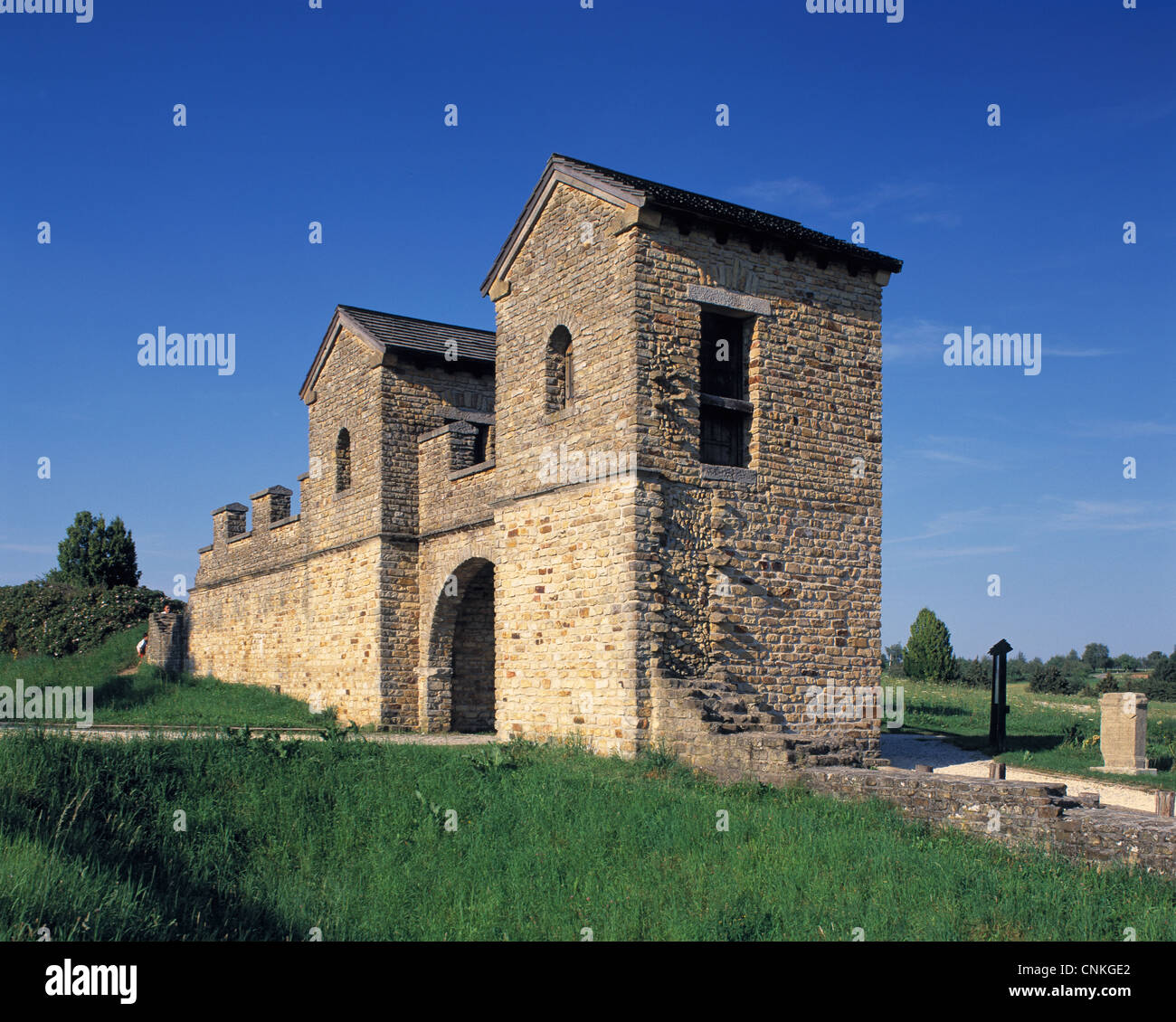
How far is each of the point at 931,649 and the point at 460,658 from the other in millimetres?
27887

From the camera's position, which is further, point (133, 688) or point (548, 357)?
point (133, 688)

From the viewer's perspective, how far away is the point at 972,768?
48.1 feet

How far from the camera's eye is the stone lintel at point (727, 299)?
13320 mm

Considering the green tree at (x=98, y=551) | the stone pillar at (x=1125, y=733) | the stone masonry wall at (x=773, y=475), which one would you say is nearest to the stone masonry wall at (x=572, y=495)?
the stone masonry wall at (x=773, y=475)

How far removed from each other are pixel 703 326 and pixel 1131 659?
77679 mm

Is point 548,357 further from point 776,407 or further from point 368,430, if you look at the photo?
point 368,430

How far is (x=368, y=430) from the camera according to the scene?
62.7ft

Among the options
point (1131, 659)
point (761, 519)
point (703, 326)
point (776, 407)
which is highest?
point (703, 326)

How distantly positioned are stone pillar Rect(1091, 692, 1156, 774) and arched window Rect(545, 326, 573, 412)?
893 cm

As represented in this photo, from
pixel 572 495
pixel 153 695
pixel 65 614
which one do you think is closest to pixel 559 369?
pixel 572 495

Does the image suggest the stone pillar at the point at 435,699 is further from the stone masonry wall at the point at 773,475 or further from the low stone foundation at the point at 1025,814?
the low stone foundation at the point at 1025,814
